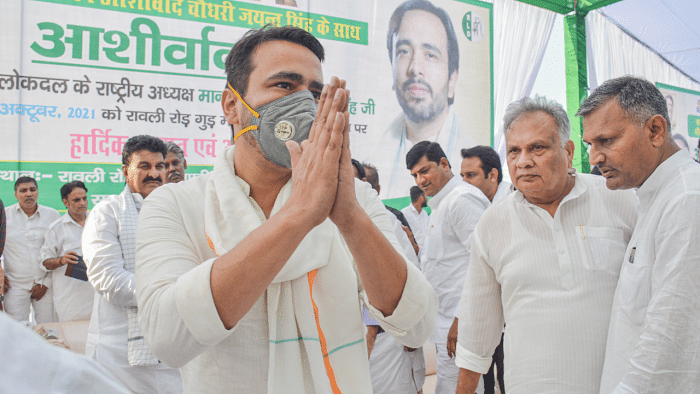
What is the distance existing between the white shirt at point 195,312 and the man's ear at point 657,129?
102 centimetres

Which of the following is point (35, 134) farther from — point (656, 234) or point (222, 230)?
point (656, 234)

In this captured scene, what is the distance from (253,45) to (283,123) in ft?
0.71

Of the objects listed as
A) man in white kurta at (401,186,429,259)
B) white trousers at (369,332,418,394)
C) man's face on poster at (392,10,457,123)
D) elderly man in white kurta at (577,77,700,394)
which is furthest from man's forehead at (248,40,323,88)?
man's face on poster at (392,10,457,123)

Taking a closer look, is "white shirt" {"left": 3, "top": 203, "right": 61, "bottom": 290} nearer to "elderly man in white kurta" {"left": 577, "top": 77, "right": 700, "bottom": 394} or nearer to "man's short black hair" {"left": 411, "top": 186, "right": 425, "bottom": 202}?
"man's short black hair" {"left": 411, "top": 186, "right": 425, "bottom": 202}

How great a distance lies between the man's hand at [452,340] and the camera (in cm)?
323

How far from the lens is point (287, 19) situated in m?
6.32

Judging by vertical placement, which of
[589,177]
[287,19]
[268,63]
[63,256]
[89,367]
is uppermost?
[287,19]

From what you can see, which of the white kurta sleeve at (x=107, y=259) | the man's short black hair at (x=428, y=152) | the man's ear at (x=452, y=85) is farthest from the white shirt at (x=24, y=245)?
the man's ear at (x=452, y=85)

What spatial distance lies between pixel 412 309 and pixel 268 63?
0.65m

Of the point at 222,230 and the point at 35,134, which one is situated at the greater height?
the point at 35,134

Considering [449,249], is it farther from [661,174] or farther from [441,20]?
[441,20]

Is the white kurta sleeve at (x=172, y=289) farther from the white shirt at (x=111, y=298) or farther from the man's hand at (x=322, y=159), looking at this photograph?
the white shirt at (x=111, y=298)

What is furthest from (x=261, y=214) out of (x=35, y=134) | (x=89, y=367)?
(x=35, y=134)

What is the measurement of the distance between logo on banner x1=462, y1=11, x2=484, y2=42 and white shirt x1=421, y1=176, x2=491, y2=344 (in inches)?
187
